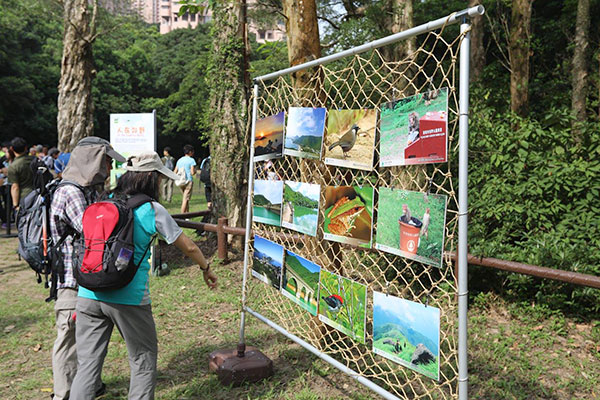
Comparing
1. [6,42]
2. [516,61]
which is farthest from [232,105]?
[6,42]

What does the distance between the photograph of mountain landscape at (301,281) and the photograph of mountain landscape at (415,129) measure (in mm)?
1015

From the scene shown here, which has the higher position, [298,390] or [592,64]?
[592,64]

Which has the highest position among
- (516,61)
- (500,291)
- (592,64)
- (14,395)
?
(592,64)

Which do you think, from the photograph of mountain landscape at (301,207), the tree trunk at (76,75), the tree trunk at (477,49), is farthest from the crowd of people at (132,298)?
the tree trunk at (477,49)

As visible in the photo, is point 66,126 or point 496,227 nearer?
point 496,227

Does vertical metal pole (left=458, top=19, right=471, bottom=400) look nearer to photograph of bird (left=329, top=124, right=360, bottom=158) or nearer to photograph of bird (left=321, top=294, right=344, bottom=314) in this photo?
photograph of bird (left=329, top=124, right=360, bottom=158)

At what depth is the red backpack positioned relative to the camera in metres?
2.56

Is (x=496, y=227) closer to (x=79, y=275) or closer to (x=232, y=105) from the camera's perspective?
(x=232, y=105)

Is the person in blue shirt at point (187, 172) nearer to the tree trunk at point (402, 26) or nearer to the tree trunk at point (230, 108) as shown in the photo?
the tree trunk at point (230, 108)

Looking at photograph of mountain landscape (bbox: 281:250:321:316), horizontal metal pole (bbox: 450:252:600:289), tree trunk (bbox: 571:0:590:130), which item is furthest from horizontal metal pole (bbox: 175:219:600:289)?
tree trunk (bbox: 571:0:590:130)

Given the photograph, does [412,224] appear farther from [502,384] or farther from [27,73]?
[27,73]

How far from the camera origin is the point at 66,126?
9750mm

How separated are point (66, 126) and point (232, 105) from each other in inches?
167

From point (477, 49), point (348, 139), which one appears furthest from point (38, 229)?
point (477, 49)
